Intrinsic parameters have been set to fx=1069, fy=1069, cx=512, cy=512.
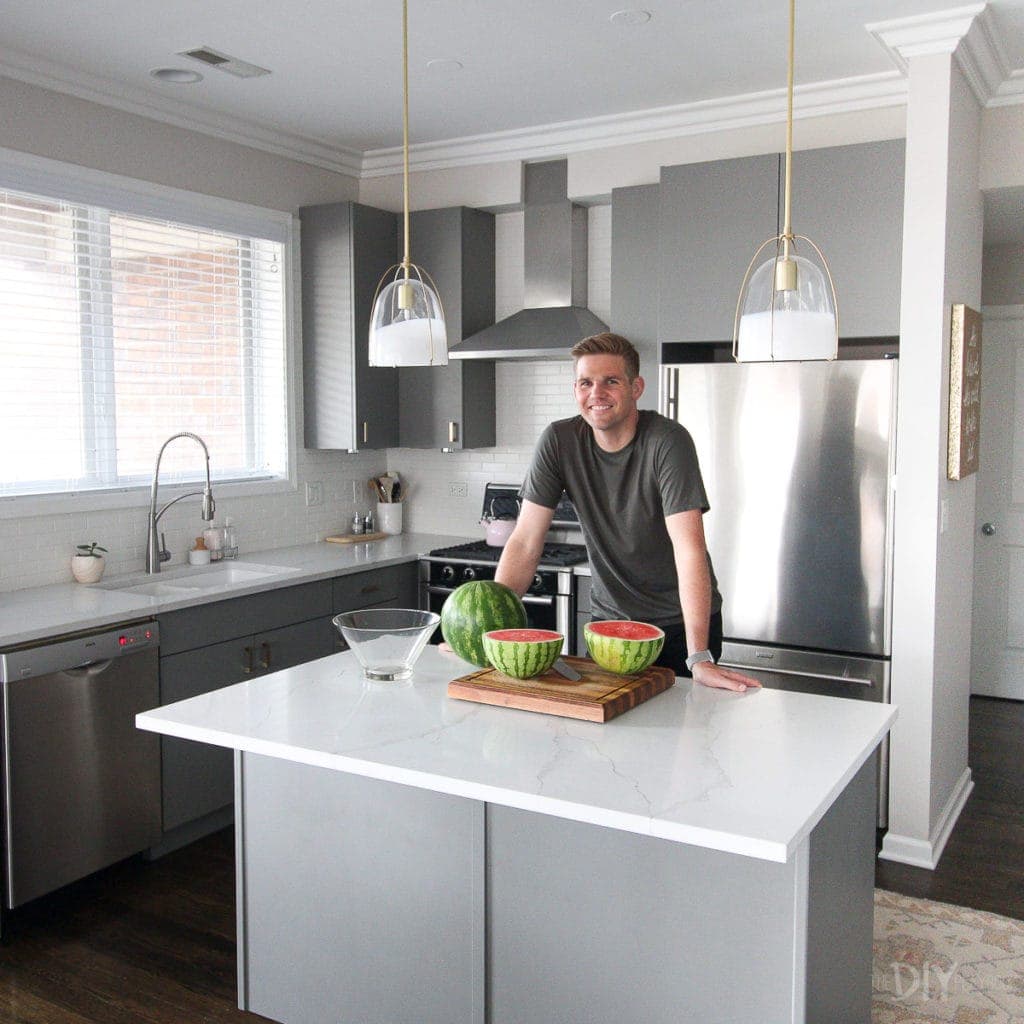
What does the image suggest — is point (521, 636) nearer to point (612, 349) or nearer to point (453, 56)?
point (612, 349)

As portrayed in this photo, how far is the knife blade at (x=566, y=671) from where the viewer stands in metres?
2.32

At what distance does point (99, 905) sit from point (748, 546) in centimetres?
254

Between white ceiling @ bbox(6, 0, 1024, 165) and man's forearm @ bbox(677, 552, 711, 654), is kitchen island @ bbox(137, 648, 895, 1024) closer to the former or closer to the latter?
man's forearm @ bbox(677, 552, 711, 654)

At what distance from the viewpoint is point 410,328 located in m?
2.52

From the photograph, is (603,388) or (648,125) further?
(648,125)

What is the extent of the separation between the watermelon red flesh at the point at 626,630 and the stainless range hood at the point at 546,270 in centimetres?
247

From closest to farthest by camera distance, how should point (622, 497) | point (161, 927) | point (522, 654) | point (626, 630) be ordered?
1. point (522, 654)
2. point (626, 630)
3. point (622, 497)
4. point (161, 927)

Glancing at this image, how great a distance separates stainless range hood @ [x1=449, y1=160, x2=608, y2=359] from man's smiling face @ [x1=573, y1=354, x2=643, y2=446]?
6.43ft

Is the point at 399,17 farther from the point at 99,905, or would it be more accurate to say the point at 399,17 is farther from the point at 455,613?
the point at 99,905

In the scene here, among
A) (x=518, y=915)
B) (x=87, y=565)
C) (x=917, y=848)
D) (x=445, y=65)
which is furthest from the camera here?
(x=87, y=565)

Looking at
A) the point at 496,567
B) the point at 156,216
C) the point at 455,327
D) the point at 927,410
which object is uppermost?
the point at 156,216

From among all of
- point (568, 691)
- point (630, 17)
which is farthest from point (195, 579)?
point (630, 17)

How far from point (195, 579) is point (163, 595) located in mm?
445

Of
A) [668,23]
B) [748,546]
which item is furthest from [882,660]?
[668,23]
